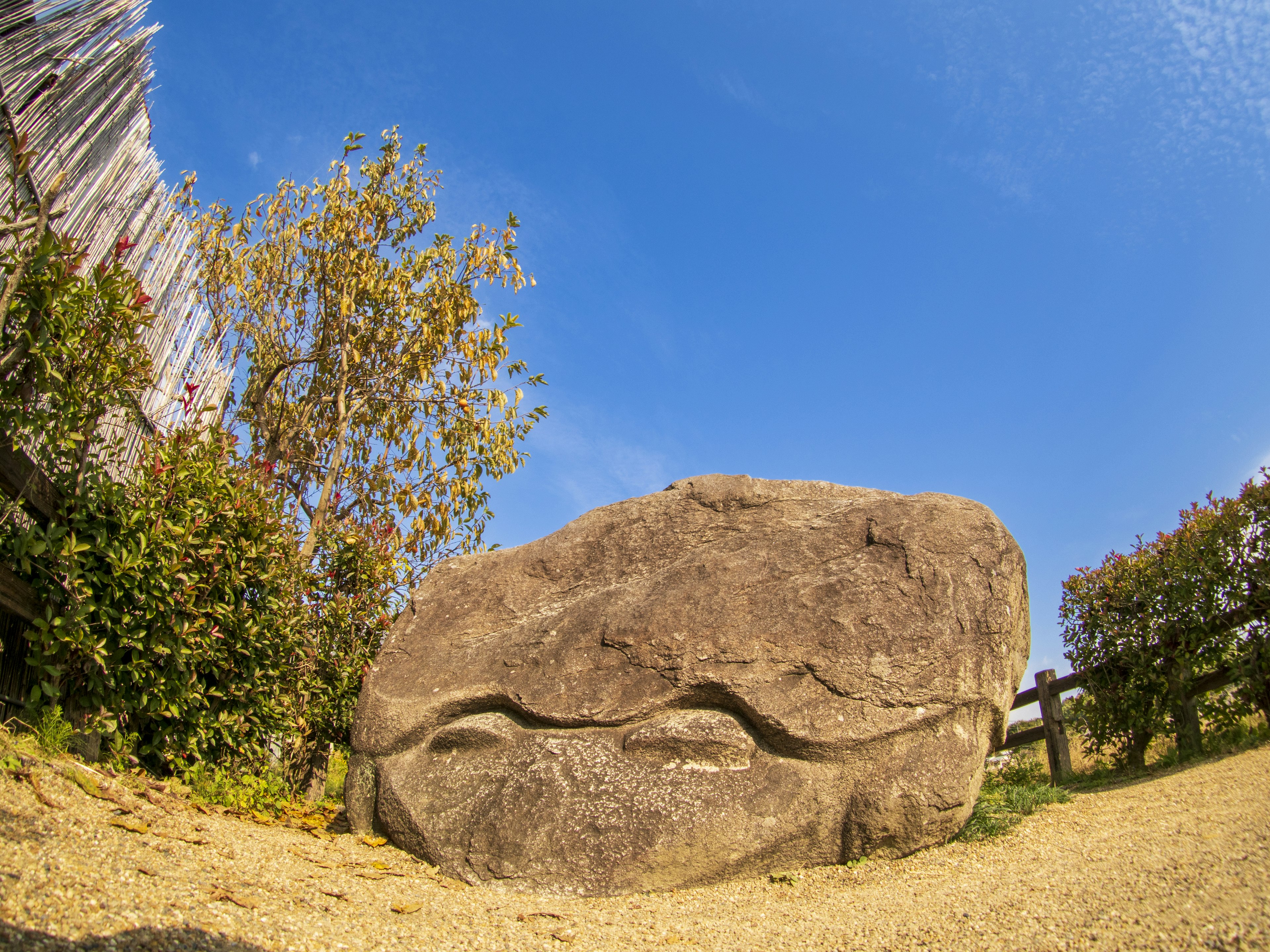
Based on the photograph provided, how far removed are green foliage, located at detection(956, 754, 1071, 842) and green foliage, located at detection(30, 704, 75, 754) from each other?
6804mm

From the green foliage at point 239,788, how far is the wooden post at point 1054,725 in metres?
8.52

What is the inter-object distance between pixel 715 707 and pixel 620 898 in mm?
1599

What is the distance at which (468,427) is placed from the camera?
13.2 m

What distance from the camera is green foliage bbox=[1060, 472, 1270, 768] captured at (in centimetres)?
859

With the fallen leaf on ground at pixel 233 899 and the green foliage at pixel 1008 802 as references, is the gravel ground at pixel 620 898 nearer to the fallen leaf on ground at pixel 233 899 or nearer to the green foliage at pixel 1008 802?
the fallen leaf on ground at pixel 233 899

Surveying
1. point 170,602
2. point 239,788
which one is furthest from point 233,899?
point 239,788

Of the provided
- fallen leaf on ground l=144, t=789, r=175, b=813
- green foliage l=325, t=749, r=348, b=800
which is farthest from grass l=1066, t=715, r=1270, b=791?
fallen leaf on ground l=144, t=789, r=175, b=813

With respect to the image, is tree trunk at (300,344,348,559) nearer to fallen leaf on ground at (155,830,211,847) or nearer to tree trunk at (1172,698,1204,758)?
fallen leaf on ground at (155,830,211,847)

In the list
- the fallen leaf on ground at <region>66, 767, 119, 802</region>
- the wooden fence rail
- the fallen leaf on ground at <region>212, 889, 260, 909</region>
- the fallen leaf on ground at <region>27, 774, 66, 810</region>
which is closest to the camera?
the fallen leaf on ground at <region>212, 889, 260, 909</region>

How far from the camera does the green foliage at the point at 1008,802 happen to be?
629 centimetres

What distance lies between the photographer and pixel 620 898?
5641 mm

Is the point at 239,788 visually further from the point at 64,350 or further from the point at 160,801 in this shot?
the point at 64,350

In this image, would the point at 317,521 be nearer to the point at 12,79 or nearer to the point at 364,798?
the point at 364,798

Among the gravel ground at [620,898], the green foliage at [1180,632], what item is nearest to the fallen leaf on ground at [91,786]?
the gravel ground at [620,898]
